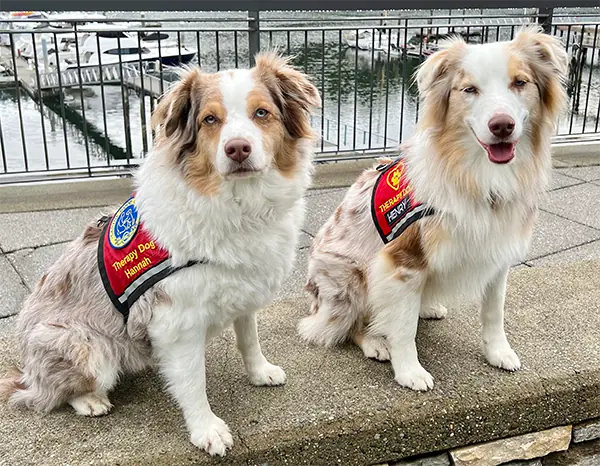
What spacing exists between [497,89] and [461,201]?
51 centimetres

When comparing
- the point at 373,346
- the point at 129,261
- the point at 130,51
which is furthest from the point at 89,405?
the point at 130,51

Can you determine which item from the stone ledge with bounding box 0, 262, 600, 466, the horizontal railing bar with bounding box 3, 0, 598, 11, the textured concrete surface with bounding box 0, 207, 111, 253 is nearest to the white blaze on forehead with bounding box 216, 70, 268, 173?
the stone ledge with bounding box 0, 262, 600, 466

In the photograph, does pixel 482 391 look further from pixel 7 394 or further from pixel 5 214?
pixel 5 214

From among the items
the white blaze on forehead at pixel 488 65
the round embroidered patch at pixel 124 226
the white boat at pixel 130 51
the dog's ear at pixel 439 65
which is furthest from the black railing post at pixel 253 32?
the white blaze on forehead at pixel 488 65

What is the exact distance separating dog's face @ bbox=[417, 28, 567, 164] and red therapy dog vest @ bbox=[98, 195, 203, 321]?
130 centimetres

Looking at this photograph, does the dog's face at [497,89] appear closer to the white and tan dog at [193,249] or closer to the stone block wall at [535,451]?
the white and tan dog at [193,249]

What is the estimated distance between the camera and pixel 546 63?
8.41ft

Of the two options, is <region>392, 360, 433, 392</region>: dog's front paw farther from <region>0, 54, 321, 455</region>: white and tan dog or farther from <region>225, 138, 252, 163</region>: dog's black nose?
<region>225, 138, 252, 163</region>: dog's black nose

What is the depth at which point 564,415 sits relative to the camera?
3092 mm

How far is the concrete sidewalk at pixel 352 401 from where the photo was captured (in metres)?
2.60

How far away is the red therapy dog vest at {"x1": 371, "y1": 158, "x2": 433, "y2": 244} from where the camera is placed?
2.84 metres

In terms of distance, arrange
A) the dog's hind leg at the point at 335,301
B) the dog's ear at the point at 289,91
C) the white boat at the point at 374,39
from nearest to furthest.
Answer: the dog's ear at the point at 289,91 → the dog's hind leg at the point at 335,301 → the white boat at the point at 374,39

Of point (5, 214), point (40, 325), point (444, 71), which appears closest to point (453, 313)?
point (444, 71)

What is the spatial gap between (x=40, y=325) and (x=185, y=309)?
70 centimetres
